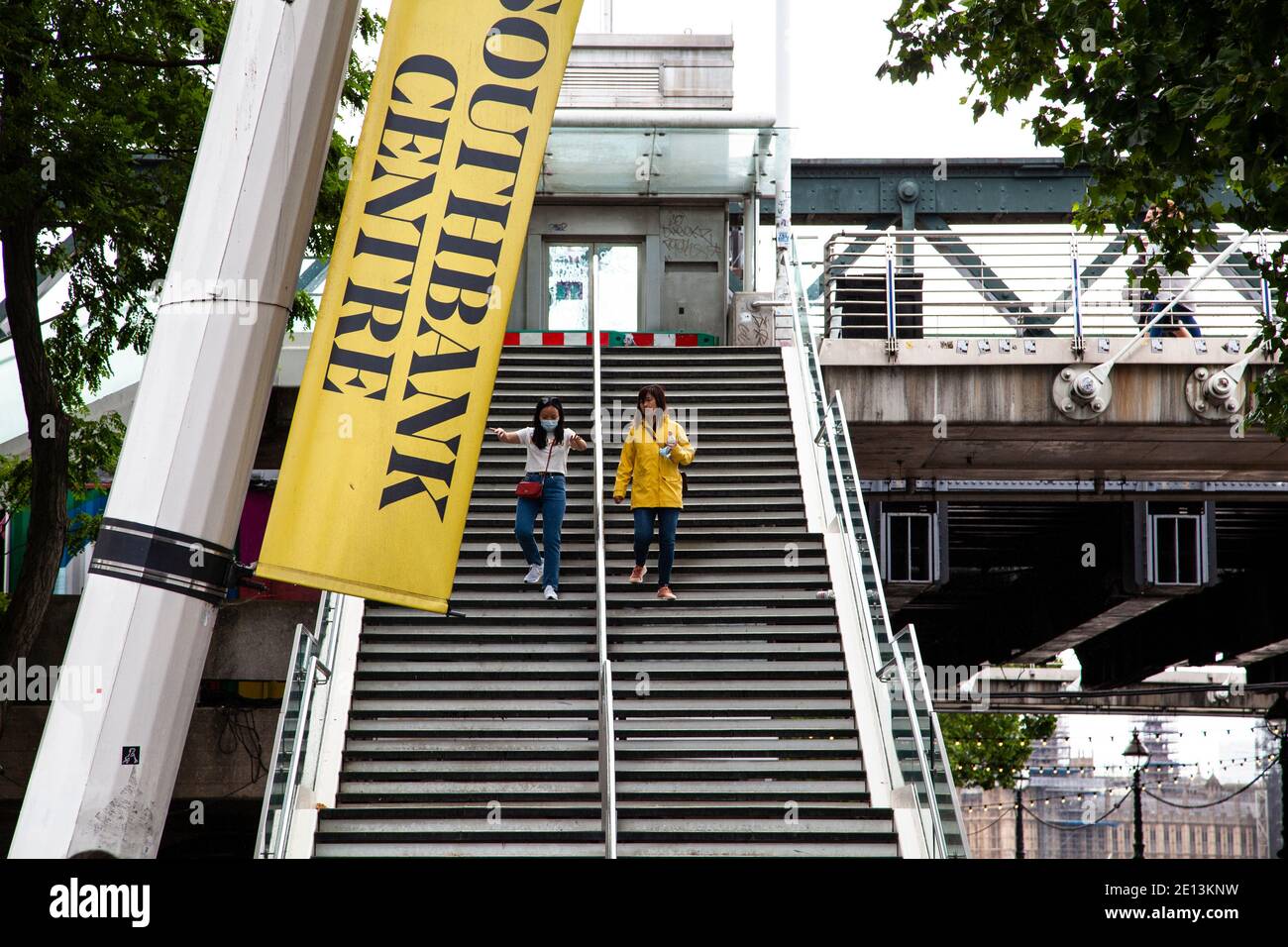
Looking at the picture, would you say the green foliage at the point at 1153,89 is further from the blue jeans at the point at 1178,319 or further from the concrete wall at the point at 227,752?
the concrete wall at the point at 227,752

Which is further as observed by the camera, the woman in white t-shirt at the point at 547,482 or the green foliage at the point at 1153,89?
the woman in white t-shirt at the point at 547,482

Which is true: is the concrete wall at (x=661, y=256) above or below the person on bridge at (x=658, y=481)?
above

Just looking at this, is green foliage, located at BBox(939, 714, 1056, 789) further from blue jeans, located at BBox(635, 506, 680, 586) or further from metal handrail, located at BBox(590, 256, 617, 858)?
blue jeans, located at BBox(635, 506, 680, 586)

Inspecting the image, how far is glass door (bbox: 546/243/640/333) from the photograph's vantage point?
21.2 m

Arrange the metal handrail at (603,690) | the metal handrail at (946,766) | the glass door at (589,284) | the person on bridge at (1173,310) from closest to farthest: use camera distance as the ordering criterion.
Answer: the metal handrail at (946,766), the metal handrail at (603,690), the person on bridge at (1173,310), the glass door at (589,284)

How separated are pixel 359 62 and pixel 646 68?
9.76m

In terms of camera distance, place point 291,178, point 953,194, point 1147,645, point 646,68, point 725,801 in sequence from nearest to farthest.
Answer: point 291,178, point 725,801, point 646,68, point 1147,645, point 953,194

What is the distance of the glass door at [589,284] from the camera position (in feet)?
69.5

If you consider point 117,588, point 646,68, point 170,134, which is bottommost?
point 117,588

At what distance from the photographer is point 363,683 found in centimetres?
992

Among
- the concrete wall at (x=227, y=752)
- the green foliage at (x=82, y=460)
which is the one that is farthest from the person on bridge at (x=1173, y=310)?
the green foliage at (x=82, y=460)

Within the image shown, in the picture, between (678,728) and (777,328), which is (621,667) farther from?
(777,328)

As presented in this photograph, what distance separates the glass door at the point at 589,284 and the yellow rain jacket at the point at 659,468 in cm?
1046

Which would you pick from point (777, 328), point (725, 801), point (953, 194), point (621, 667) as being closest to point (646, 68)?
point (777, 328)
